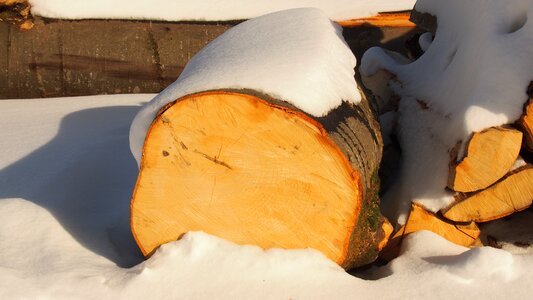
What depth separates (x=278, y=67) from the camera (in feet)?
6.74

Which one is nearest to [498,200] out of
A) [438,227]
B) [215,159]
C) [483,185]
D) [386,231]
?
[483,185]

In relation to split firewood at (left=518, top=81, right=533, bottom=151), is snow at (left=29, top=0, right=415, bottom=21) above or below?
below

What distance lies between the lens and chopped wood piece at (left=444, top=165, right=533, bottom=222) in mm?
2176

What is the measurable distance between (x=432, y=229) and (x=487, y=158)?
353mm

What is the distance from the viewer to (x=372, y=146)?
224 centimetres

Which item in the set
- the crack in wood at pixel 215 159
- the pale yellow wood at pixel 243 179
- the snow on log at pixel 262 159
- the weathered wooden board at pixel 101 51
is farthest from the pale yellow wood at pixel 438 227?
the weathered wooden board at pixel 101 51

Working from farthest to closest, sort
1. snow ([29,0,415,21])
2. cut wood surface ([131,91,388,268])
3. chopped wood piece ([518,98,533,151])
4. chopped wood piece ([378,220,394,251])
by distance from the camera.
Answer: snow ([29,0,415,21]), chopped wood piece ([378,220,394,251]), chopped wood piece ([518,98,533,151]), cut wood surface ([131,91,388,268])

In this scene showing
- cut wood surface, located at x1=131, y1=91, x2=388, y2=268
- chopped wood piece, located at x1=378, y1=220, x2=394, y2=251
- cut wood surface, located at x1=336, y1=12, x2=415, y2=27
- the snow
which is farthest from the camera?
cut wood surface, located at x1=336, y1=12, x2=415, y2=27

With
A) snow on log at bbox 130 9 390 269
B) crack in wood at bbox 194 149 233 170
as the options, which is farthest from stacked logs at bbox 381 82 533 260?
crack in wood at bbox 194 149 233 170

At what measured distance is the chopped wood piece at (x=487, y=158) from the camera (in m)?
2.09

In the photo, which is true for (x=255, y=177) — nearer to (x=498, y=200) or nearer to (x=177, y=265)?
(x=177, y=265)

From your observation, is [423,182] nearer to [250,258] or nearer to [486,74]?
[486,74]

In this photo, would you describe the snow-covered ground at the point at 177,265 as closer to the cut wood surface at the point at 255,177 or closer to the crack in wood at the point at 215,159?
the cut wood surface at the point at 255,177

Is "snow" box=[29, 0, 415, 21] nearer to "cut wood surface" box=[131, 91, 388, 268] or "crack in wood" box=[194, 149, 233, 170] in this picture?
"cut wood surface" box=[131, 91, 388, 268]
